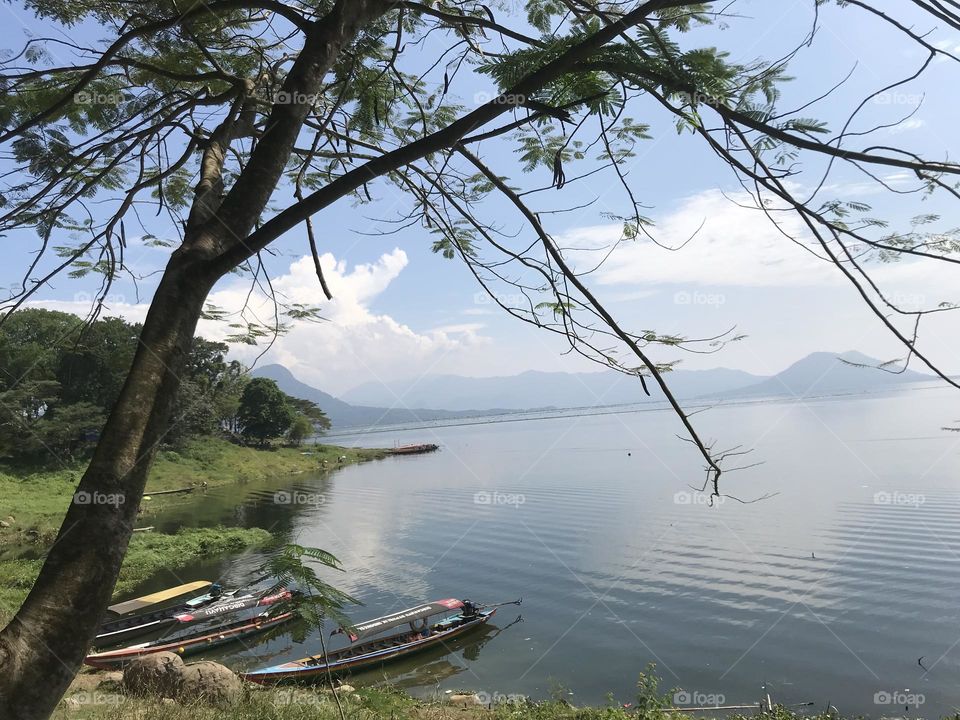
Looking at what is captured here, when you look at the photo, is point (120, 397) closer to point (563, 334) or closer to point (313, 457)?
point (563, 334)

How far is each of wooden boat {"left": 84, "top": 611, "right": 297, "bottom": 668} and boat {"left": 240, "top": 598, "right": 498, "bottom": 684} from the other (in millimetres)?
944

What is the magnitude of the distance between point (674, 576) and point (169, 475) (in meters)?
33.7

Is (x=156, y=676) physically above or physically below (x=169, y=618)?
above

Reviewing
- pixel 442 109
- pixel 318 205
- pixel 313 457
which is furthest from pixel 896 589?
pixel 313 457

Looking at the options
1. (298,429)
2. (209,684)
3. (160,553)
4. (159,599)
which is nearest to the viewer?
(209,684)

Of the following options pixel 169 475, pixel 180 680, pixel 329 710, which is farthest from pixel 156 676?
pixel 169 475

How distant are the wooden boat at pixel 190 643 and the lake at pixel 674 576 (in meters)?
0.44

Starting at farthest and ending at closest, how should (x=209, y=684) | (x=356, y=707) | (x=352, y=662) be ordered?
1. (x=352, y=662)
2. (x=209, y=684)
3. (x=356, y=707)

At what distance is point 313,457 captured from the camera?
56094mm

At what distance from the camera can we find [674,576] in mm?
16500

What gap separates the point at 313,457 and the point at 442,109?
5466 centimetres

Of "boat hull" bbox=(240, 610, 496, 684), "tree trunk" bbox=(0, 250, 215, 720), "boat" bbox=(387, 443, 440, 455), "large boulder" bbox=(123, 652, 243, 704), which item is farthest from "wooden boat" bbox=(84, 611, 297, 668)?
"boat" bbox=(387, 443, 440, 455)

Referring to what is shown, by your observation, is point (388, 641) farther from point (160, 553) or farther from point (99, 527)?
point (99, 527)

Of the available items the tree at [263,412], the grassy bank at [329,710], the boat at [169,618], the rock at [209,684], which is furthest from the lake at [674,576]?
the tree at [263,412]
